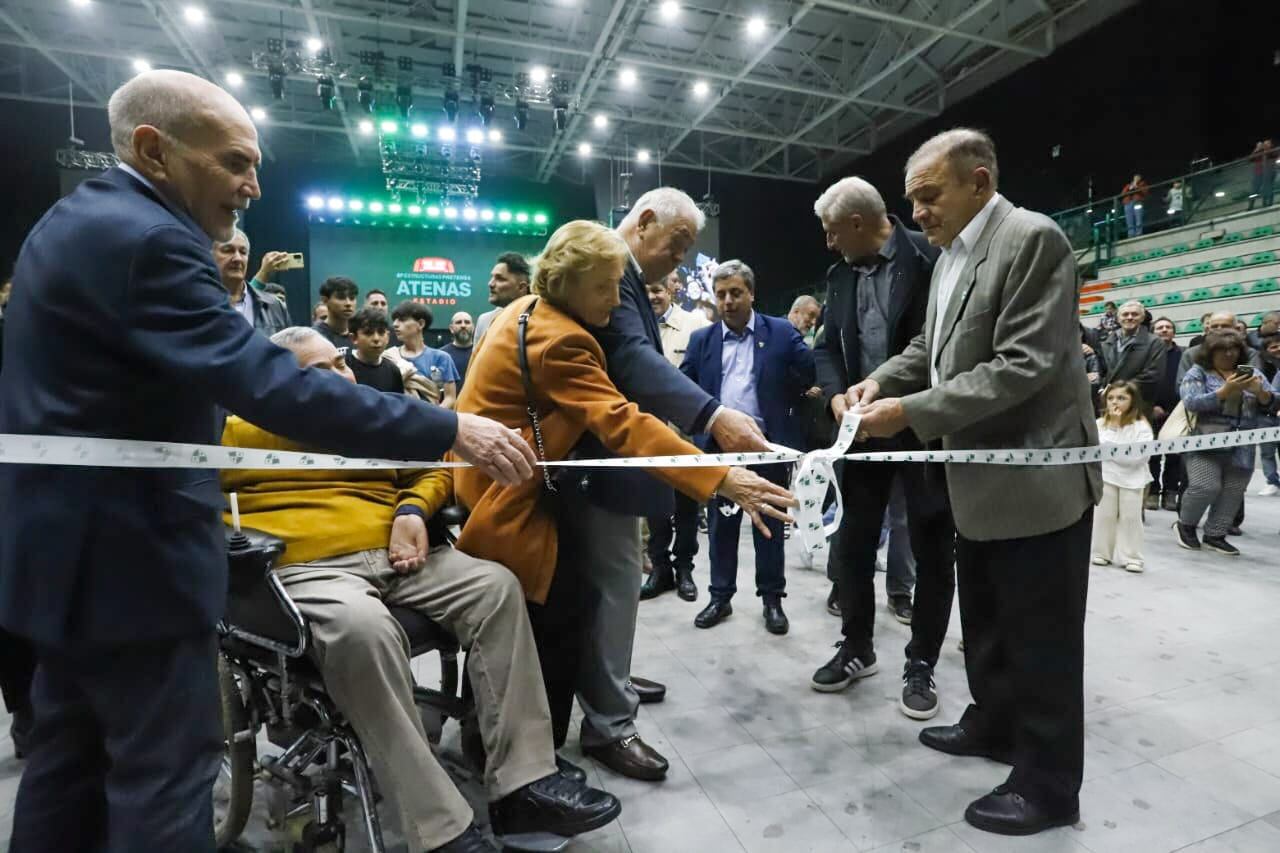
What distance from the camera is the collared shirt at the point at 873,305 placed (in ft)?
8.20

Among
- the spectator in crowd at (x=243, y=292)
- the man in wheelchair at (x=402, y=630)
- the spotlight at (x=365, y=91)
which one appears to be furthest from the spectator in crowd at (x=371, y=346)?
the spotlight at (x=365, y=91)

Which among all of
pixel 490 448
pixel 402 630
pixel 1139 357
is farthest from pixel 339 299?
pixel 1139 357

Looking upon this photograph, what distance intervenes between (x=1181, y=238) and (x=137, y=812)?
40.6 feet

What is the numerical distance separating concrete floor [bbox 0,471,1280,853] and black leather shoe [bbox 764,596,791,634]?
0.05 m

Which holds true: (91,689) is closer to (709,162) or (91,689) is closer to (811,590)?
(811,590)

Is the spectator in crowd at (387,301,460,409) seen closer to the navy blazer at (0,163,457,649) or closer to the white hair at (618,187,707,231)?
the white hair at (618,187,707,231)

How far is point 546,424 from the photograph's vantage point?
1.75m

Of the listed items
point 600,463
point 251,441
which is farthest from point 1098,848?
point 251,441

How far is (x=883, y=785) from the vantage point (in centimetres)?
186

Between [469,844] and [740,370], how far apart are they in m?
2.38

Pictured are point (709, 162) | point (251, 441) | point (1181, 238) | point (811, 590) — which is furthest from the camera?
point (709, 162)

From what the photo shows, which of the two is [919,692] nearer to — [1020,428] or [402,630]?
[1020,428]

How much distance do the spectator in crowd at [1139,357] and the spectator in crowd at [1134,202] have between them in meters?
5.87

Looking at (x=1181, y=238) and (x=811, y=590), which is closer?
(x=811, y=590)
